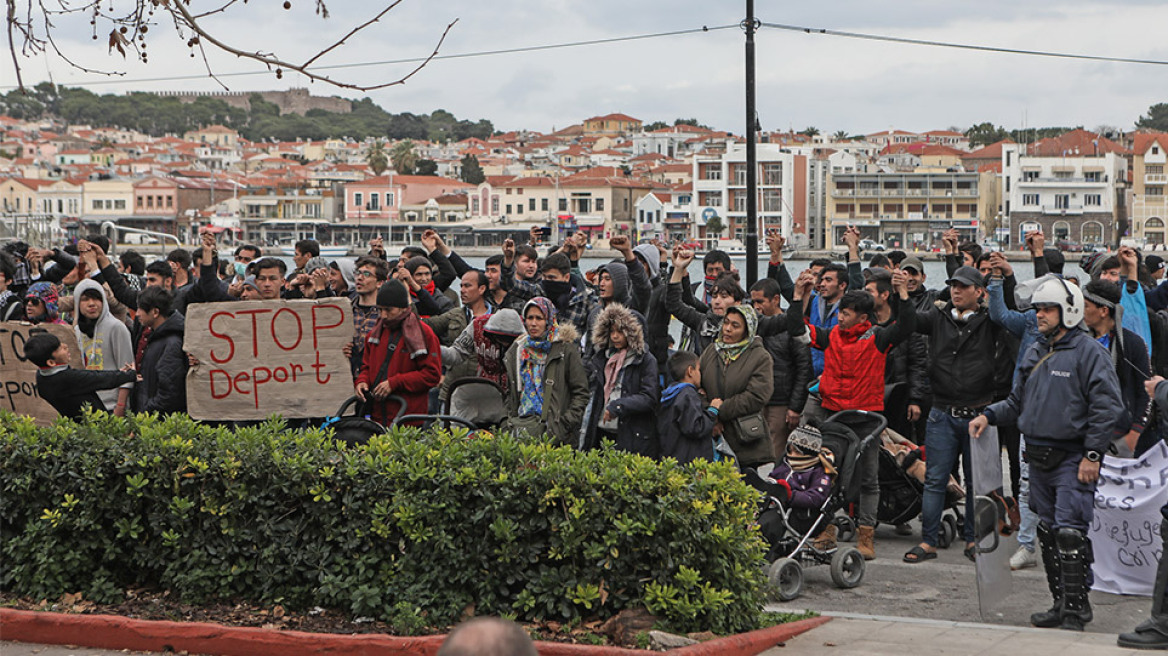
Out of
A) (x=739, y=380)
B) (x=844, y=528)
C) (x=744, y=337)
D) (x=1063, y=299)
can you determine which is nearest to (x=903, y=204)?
(x=844, y=528)

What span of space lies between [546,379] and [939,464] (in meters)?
2.84

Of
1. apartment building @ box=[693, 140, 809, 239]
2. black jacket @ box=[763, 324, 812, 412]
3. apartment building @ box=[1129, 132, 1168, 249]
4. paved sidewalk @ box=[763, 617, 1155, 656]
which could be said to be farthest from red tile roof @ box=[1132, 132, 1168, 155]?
paved sidewalk @ box=[763, 617, 1155, 656]

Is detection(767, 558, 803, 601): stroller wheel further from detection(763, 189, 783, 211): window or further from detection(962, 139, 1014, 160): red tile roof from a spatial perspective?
detection(962, 139, 1014, 160): red tile roof

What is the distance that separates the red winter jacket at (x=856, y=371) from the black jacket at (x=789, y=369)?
0.39 m

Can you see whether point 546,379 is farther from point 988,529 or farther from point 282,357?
point 988,529

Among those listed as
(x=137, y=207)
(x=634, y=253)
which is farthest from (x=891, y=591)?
(x=137, y=207)

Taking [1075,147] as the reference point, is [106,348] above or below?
below

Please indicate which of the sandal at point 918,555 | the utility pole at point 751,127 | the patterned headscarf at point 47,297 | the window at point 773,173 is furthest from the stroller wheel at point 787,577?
the window at point 773,173

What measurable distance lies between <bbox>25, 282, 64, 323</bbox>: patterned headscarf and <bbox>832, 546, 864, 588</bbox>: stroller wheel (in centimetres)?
658

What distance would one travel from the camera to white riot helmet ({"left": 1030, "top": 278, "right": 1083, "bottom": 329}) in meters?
7.36

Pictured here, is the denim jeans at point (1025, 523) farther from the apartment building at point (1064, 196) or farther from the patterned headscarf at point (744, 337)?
the apartment building at point (1064, 196)

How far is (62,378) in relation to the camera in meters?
8.66

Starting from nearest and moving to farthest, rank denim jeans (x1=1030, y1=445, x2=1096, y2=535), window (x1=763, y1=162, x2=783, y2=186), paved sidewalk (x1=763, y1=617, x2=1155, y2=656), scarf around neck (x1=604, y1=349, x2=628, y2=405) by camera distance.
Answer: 1. paved sidewalk (x1=763, y1=617, x2=1155, y2=656)
2. denim jeans (x1=1030, y1=445, x2=1096, y2=535)
3. scarf around neck (x1=604, y1=349, x2=628, y2=405)
4. window (x1=763, y1=162, x2=783, y2=186)

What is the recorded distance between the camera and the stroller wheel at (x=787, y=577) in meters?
7.90
